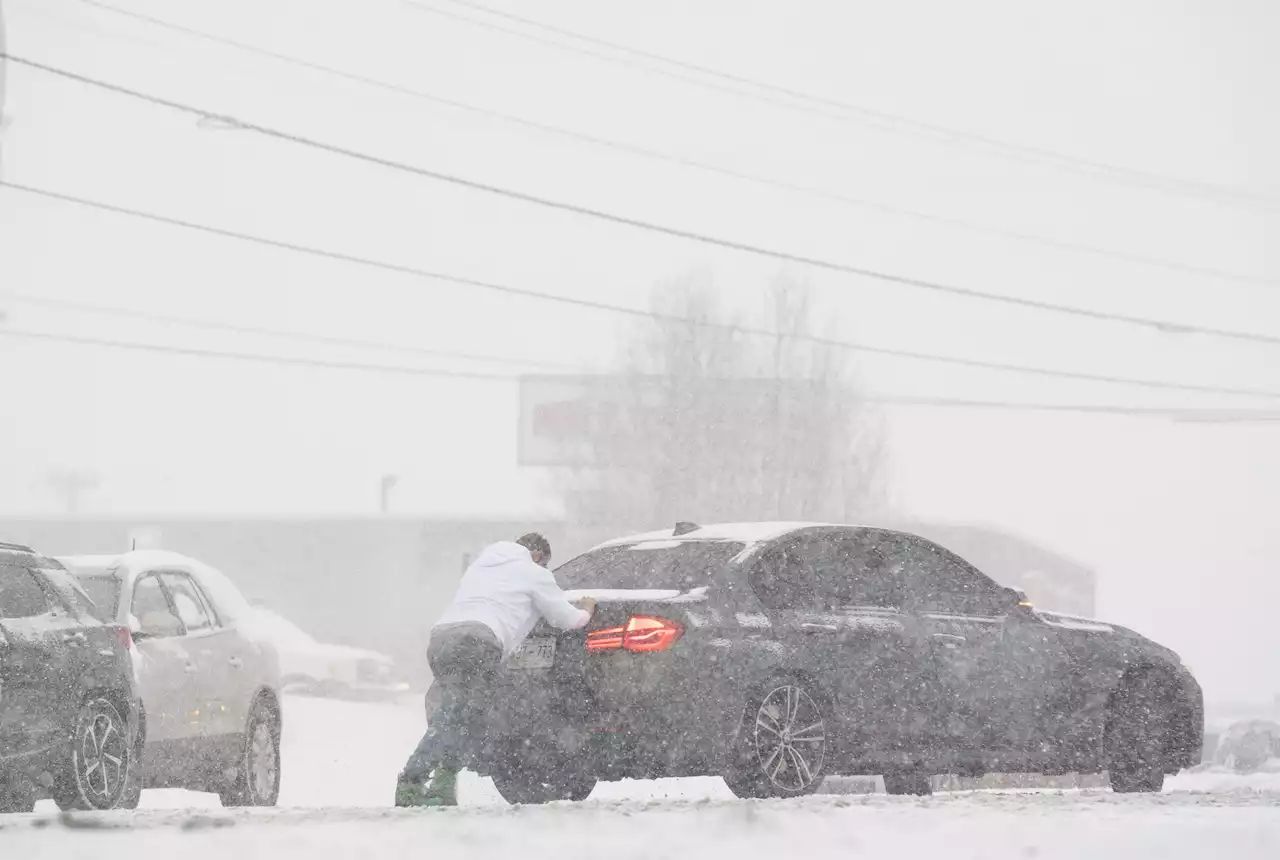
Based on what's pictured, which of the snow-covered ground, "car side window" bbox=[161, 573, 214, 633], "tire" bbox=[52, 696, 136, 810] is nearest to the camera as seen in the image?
the snow-covered ground

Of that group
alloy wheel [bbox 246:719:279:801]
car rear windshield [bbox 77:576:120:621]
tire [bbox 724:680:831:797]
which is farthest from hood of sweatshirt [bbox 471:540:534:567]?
alloy wheel [bbox 246:719:279:801]

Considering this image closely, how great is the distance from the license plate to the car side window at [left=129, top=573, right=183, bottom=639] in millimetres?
2457

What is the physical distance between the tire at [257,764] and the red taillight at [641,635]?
3.73 m

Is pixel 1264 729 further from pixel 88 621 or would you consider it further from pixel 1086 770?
pixel 88 621

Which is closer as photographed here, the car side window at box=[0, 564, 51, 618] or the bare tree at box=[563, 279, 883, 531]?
the car side window at box=[0, 564, 51, 618]

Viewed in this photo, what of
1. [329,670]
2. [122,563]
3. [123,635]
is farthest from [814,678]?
[329,670]

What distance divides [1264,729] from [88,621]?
27.9 meters

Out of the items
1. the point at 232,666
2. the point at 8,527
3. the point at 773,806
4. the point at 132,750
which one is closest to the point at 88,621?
the point at 132,750

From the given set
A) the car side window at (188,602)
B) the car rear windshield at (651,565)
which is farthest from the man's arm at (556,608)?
the car side window at (188,602)

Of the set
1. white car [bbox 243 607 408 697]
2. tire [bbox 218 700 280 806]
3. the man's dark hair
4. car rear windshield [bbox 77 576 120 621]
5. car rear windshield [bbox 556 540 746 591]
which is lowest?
white car [bbox 243 607 408 697]

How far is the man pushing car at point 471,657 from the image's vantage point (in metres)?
9.49

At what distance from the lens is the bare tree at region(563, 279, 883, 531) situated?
173 ft

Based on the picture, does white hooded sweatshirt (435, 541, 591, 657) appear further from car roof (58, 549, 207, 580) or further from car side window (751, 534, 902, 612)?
car roof (58, 549, 207, 580)

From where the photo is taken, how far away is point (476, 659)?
9.52 m
